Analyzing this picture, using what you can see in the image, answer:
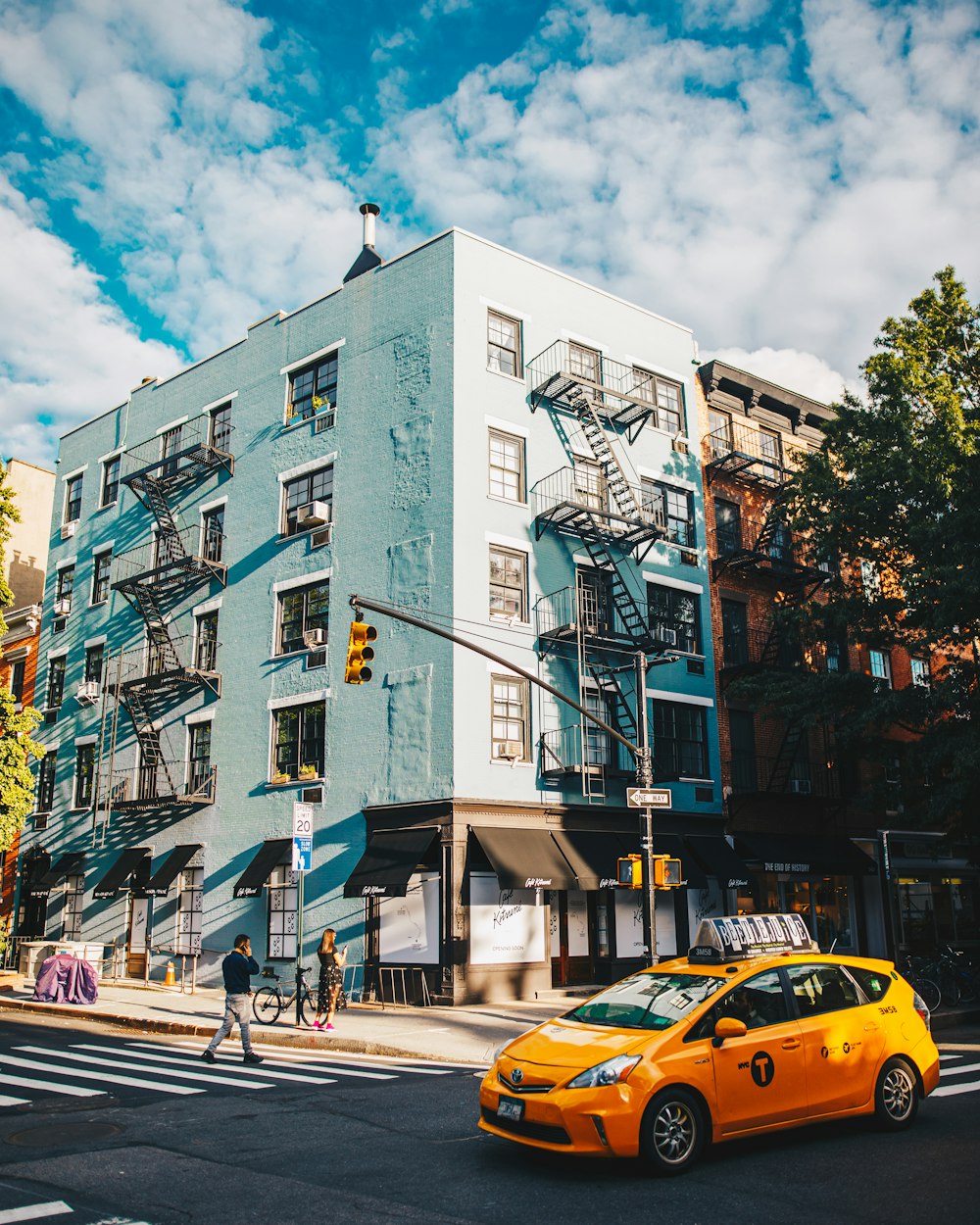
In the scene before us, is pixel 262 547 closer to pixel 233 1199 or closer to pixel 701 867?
pixel 701 867

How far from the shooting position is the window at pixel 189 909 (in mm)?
28766

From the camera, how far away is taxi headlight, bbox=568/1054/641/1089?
312 inches

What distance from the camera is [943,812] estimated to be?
24.5 metres

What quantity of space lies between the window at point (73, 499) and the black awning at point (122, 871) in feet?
44.3

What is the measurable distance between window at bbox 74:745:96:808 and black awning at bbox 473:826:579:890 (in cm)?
1676

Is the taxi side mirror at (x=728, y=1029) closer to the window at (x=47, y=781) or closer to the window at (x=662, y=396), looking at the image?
the window at (x=662, y=396)

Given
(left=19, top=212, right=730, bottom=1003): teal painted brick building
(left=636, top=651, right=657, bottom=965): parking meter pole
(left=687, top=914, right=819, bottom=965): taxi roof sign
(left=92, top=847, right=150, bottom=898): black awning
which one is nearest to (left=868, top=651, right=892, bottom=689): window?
(left=19, top=212, right=730, bottom=1003): teal painted brick building

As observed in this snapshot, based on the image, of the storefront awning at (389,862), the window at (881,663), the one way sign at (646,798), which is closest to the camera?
the one way sign at (646,798)

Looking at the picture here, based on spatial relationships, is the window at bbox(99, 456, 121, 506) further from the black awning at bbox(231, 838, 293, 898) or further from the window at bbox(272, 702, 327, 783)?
the black awning at bbox(231, 838, 293, 898)

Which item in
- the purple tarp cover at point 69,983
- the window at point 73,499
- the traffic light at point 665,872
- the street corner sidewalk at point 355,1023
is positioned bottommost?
the street corner sidewalk at point 355,1023

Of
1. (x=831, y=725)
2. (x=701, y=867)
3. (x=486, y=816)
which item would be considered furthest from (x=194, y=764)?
(x=831, y=725)

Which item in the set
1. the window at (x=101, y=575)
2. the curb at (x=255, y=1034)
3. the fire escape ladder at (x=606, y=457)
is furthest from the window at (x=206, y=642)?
the fire escape ladder at (x=606, y=457)

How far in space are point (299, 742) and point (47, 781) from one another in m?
13.4

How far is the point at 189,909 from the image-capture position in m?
29.2
